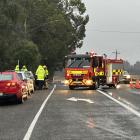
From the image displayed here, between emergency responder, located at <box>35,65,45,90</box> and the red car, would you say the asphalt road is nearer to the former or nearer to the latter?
the red car

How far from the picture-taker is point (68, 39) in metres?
95.6

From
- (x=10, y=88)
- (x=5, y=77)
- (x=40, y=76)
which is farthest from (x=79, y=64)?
(x=10, y=88)

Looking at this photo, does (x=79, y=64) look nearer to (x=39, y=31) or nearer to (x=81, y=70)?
(x=81, y=70)

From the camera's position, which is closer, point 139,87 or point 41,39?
point 139,87

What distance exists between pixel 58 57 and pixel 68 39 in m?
3.58

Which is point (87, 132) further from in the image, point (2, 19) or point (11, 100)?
point (2, 19)

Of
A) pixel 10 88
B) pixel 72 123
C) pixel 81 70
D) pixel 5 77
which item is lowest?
pixel 72 123

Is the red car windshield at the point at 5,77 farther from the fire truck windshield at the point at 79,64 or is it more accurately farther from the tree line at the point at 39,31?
the tree line at the point at 39,31

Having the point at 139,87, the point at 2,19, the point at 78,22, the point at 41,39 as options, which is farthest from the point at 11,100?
the point at 78,22

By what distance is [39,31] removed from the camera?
89.4 m

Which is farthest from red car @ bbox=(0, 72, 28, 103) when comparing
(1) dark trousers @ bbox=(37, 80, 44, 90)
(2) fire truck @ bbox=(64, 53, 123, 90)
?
(1) dark trousers @ bbox=(37, 80, 44, 90)

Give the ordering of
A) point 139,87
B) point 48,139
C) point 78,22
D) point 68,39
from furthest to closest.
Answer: point 78,22 < point 68,39 < point 139,87 < point 48,139

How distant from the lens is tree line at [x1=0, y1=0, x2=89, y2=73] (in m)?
54.4

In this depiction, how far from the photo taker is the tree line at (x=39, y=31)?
54375mm
